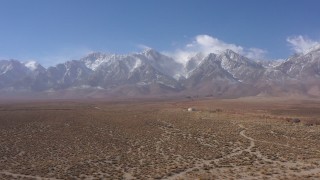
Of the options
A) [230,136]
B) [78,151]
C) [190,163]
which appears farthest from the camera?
[230,136]

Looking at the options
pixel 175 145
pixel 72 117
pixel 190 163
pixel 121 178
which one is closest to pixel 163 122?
pixel 72 117

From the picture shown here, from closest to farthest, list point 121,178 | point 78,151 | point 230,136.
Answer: point 121,178, point 78,151, point 230,136

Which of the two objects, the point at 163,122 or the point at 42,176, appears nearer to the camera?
the point at 42,176

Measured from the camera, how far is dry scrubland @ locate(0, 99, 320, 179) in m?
35.5

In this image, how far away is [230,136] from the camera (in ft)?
181

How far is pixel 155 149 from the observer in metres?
46.7

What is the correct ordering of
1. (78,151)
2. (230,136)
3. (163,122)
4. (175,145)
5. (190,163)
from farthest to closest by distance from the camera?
(163,122) → (230,136) → (175,145) → (78,151) → (190,163)

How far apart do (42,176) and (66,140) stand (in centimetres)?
1749

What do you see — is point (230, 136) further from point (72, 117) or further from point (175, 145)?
point (72, 117)

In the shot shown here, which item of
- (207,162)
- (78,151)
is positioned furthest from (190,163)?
(78,151)

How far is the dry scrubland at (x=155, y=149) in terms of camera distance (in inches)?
1399

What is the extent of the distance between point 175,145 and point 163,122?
21247 mm

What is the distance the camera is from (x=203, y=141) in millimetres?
52062

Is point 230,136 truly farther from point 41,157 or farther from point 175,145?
point 41,157
